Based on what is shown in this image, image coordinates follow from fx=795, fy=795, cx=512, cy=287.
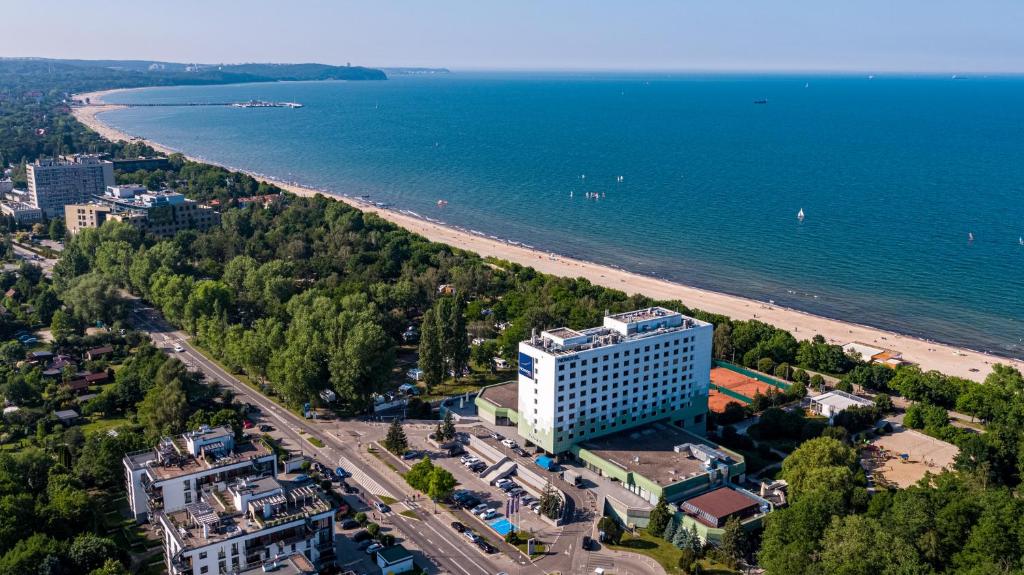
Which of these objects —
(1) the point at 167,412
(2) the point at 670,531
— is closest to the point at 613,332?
(2) the point at 670,531

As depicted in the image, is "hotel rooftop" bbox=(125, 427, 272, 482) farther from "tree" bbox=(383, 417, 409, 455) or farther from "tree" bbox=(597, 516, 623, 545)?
"tree" bbox=(597, 516, 623, 545)

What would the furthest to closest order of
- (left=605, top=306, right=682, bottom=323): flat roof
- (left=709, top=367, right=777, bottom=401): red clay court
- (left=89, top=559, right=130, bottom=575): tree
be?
(left=709, top=367, right=777, bottom=401): red clay court
(left=605, top=306, right=682, bottom=323): flat roof
(left=89, top=559, right=130, bottom=575): tree

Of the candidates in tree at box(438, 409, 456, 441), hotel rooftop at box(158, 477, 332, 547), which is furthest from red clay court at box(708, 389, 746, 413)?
hotel rooftop at box(158, 477, 332, 547)

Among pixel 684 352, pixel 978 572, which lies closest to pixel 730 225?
pixel 684 352

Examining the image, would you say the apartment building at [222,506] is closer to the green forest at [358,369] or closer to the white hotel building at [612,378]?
the green forest at [358,369]

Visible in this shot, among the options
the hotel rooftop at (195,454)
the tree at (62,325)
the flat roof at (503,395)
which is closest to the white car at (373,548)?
the hotel rooftop at (195,454)

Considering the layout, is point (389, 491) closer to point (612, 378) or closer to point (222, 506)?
point (222, 506)

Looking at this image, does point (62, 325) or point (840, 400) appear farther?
point (62, 325)
